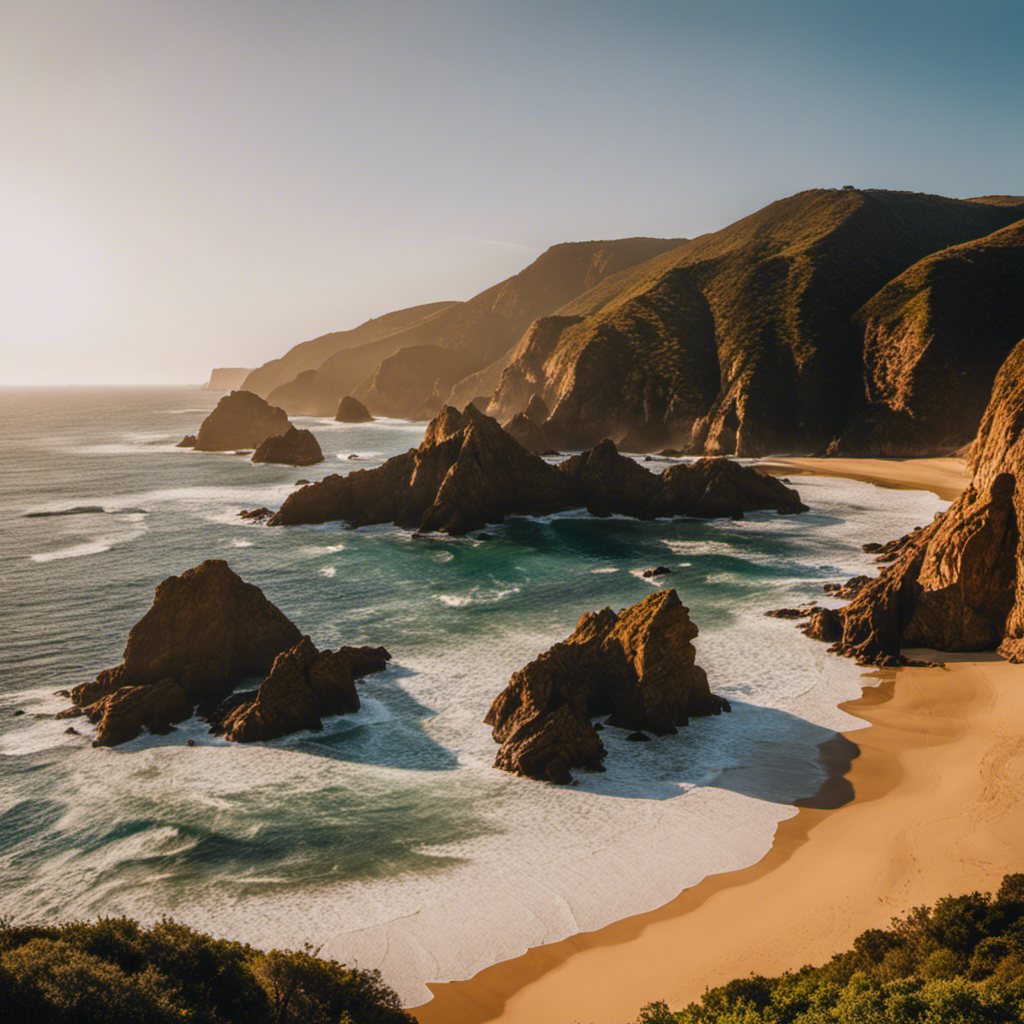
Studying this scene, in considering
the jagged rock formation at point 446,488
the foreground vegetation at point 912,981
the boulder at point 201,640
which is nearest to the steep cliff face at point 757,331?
the jagged rock formation at point 446,488

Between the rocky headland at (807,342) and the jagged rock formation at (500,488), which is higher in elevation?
the rocky headland at (807,342)

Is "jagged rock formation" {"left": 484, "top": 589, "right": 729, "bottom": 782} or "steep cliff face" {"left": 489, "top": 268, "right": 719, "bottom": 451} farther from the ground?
"steep cliff face" {"left": 489, "top": 268, "right": 719, "bottom": 451}

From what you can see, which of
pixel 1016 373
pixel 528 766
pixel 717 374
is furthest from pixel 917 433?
pixel 528 766

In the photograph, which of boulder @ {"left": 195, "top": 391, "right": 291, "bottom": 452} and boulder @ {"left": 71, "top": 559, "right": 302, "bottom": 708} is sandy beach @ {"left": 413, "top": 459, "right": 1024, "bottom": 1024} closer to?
boulder @ {"left": 71, "top": 559, "right": 302, "bottom": 708}

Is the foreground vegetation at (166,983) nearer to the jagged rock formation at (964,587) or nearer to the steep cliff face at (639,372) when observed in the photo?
the jagged rock formation at (964,587)

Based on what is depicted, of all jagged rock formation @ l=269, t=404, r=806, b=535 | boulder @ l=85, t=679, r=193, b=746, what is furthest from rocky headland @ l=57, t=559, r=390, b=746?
jagged rock formation @ l=269, t=404, r=806, b=535
